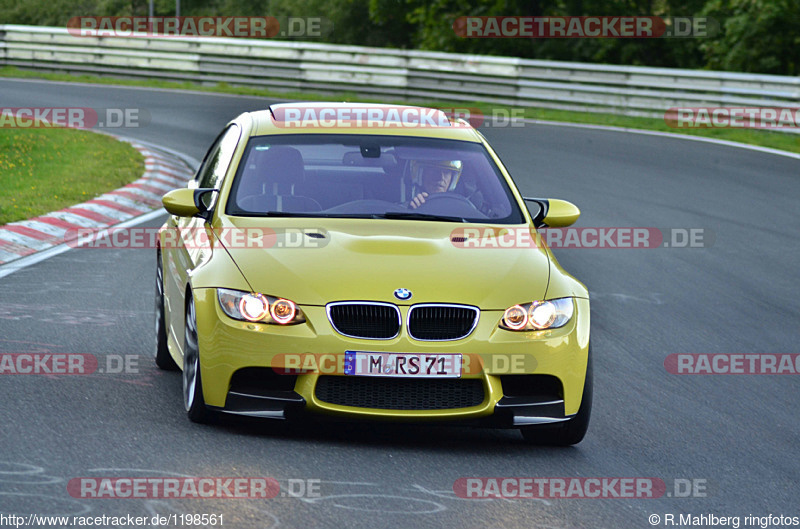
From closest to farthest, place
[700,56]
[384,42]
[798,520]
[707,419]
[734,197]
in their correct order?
[798,520] < [707,419] < [734,197] < [700,56] < [384,42]

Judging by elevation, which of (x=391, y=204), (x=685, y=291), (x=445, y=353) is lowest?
(x=685, y=291)

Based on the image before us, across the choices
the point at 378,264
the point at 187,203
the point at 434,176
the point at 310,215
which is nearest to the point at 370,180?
the point at 434,176

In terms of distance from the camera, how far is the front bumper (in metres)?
5.54

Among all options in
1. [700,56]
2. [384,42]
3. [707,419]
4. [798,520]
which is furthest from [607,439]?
[384,42]

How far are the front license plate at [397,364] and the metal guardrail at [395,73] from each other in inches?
748

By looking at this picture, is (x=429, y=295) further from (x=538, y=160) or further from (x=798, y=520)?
(x=538, y=160)

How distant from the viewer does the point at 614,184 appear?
54.7 feet

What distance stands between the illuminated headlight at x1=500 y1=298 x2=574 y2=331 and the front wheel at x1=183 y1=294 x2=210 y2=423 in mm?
1421

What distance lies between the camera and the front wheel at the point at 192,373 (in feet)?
19.1

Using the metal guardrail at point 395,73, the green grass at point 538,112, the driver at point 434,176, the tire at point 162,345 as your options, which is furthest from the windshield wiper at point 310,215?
the metal guardrail at point 395,73

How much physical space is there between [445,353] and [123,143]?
14.7 m

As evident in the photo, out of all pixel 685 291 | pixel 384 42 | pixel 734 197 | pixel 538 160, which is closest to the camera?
pixel 685 291

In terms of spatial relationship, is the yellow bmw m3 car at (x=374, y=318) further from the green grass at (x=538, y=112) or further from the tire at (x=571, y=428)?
the green grass at (x=538, y=112)

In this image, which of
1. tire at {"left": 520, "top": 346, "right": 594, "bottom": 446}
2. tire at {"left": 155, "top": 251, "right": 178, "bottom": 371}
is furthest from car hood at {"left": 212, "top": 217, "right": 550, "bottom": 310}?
tire at {"left": 155, "top": 251, "right": 178, "bottom": 371}
